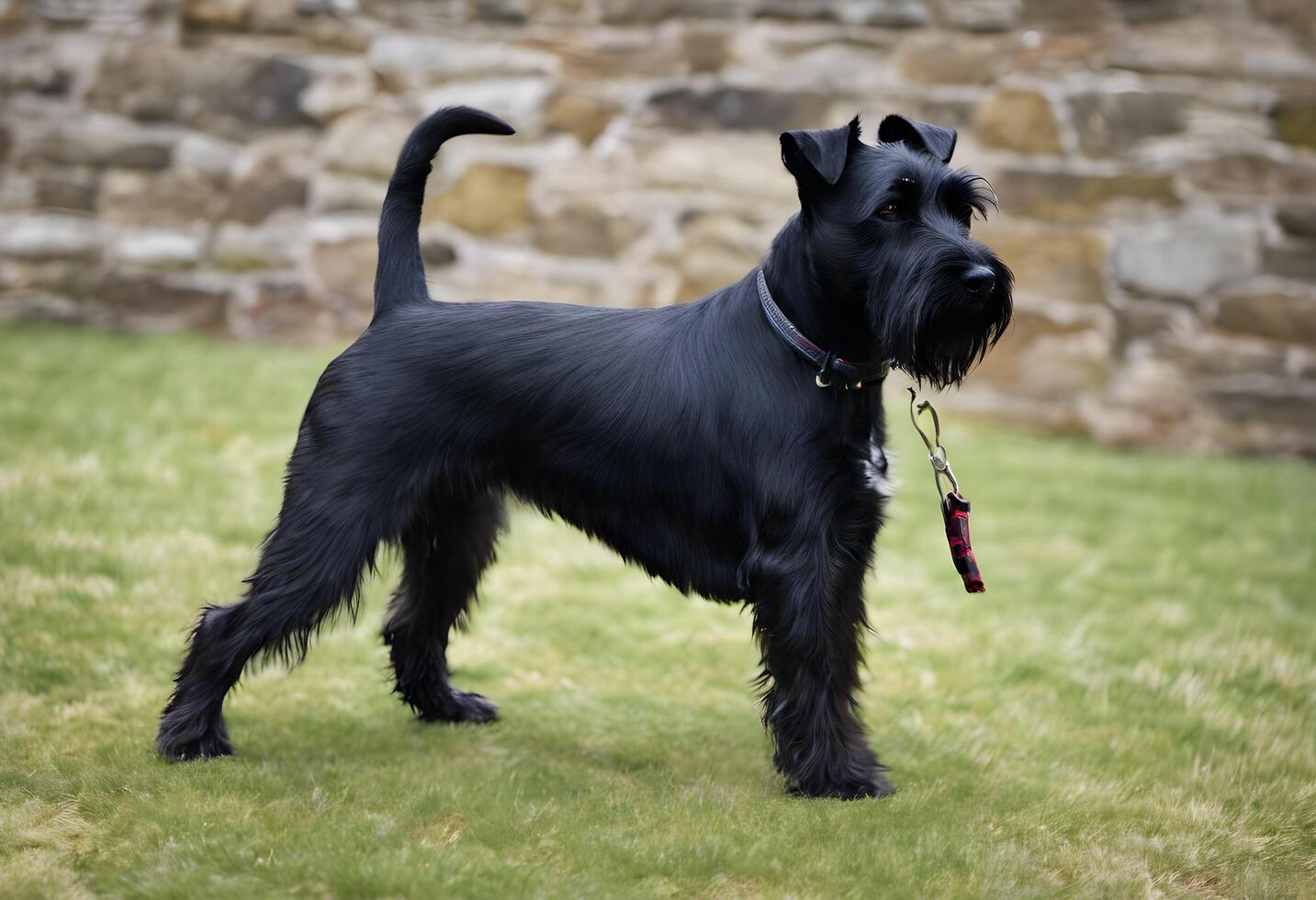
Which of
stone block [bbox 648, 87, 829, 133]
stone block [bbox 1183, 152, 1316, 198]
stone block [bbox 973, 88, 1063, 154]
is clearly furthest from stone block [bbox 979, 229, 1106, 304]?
stone block [bbox 648, 87, 829, 133]

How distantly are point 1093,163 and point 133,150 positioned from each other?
21.6 ft

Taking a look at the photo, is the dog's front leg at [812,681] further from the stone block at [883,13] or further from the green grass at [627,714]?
the stone block at [883,13]

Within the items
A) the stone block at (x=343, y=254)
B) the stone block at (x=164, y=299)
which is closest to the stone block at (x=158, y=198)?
the stone block at (x=164, y=299)

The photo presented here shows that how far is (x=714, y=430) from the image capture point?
9.90ft

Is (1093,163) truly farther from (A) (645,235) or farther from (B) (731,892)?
(B) (731,892)

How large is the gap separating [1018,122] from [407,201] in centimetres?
553

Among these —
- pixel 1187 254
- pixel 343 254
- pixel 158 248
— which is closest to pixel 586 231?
pixel 343 254

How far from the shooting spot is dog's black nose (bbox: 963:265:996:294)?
110 inches

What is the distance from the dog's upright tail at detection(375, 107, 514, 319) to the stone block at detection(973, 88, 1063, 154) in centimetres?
524

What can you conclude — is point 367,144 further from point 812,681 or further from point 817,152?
point 812,681

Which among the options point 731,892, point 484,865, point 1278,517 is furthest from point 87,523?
point 1278,517

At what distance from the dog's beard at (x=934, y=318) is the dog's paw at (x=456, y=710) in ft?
5.67

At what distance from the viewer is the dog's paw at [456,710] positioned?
11.8 ft

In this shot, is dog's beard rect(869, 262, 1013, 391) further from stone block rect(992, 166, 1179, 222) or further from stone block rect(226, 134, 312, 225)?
stone block rect(226, 134, 312, 225)
